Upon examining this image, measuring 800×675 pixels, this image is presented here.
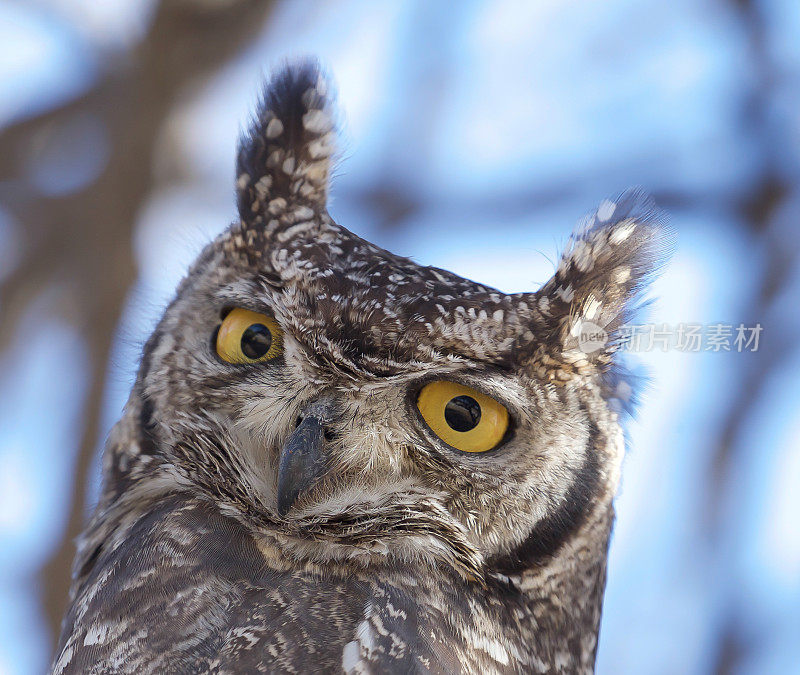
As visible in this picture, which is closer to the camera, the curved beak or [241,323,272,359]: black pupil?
the curved beak

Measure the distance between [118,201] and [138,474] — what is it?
1.96m

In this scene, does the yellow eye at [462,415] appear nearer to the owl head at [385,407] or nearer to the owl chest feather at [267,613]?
the owl head at [385,407]

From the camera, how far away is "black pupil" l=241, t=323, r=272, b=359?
Result: 73.8 inches

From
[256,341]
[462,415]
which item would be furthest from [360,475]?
[256,341]

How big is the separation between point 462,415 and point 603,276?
1.90 feet

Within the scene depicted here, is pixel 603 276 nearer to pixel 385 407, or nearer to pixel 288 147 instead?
pixel 385 407

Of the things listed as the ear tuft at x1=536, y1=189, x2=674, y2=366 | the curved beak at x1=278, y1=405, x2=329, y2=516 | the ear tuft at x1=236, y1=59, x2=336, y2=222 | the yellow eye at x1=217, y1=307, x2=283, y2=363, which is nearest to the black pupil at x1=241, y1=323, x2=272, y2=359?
the yellow eye at x1=217, y1=307, x2=283, y2=363

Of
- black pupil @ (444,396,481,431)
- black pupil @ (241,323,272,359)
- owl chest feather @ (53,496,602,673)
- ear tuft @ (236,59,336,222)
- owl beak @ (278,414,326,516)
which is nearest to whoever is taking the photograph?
owl chest feather @ (53,496,602,673)

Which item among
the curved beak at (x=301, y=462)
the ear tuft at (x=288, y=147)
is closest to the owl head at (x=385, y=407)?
the curved beak at (x=301, y=462)

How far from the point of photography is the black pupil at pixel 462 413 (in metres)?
1.76

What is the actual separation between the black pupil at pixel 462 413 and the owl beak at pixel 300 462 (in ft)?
0.97

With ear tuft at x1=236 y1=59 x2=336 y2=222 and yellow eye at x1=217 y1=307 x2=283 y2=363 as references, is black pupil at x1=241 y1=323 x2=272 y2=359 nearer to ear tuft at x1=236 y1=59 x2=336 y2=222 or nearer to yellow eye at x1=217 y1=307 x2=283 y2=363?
yellow eye at x1=217 y1=307 x2=283 y2=363

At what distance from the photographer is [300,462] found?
166 cm

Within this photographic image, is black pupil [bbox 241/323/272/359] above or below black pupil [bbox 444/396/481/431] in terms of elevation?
above
